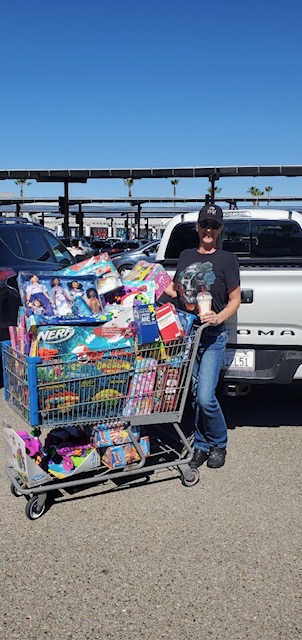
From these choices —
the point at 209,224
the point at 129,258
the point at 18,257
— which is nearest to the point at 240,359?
the point at 209,224

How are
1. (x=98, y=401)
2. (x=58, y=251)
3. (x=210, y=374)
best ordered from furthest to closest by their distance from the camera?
(x=58, y=251) → (x=210, y=374) → (x=98, y=401)

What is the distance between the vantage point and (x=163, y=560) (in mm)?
3191

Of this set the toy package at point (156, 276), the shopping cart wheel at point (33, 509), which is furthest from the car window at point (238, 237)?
the shopping cart wheel at point (33, 509)

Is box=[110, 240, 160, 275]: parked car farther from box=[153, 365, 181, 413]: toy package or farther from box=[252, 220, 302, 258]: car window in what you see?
box=[153, 365, 181, 413]: toy package

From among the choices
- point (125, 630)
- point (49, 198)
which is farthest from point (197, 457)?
point (49, 198)

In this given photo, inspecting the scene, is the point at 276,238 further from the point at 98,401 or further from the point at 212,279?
the point at 98,401

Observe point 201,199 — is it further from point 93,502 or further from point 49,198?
point 93,502

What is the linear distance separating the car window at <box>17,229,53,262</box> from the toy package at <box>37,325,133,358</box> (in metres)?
4.13

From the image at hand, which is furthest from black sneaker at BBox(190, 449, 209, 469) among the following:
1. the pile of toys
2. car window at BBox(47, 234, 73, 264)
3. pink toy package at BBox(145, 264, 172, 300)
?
car window at BBox(47, 234, 73, 264)

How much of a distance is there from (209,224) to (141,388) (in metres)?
1.25

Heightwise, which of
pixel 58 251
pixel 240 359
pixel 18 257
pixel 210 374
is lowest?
pixel 240 359

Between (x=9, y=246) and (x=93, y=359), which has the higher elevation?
(x=9, y=246)

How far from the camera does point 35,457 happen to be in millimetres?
3838

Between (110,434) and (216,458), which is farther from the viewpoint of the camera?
(216,458)
